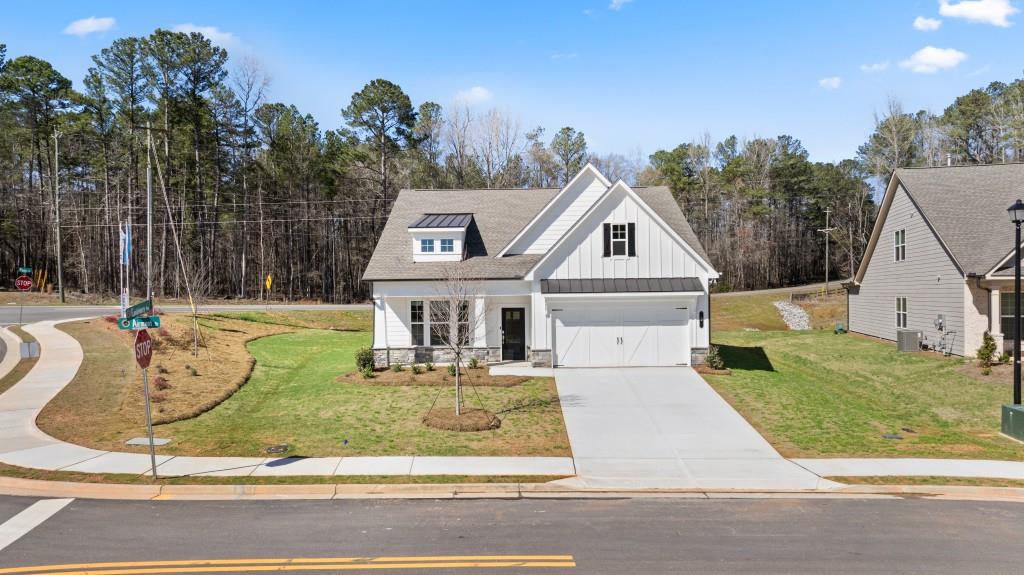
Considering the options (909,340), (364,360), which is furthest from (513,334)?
(909,340)

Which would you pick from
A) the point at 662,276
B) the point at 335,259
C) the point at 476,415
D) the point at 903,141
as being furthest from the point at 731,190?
the point at 476,415

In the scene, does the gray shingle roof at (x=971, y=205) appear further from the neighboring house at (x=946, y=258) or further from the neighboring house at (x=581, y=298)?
the neighboring house at (x=581, y=298)

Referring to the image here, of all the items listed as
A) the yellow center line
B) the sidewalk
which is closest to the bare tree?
the sidewalk

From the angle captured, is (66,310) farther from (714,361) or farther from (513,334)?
(714,361)

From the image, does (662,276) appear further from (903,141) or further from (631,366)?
(903,141)

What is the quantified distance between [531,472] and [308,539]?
446 cm

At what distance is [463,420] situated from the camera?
1507 cm

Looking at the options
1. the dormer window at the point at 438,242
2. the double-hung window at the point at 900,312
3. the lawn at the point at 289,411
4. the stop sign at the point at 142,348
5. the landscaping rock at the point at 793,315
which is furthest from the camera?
the landscaping rock at the point at 793,315

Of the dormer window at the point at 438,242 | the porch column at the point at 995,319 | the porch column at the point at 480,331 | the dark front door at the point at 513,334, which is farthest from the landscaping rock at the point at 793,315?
the dormer window at the point at 438,242

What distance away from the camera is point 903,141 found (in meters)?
63.1

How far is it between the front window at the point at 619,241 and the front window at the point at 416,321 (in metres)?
7.40

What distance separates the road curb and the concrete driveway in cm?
36

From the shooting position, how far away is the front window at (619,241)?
22.0 metres

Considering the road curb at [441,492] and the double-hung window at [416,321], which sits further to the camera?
the double-hung window at [416,321]
